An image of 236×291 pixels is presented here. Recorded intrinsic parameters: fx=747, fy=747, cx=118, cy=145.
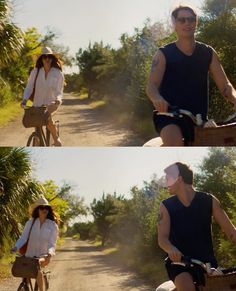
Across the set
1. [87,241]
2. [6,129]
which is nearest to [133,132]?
[6,129]

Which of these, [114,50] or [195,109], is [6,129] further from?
[195,109]

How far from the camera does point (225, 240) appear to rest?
39.7 ft

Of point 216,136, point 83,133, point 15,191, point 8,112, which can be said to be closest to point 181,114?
point 216,136

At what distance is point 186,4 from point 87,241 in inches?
1261

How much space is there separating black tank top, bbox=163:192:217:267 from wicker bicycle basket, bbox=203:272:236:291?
13 cm

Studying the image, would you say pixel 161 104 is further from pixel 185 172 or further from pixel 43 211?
pixel 43 211

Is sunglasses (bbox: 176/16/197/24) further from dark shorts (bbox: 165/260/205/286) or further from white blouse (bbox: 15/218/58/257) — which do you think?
white blouse (bbox: 15/218/58/257)

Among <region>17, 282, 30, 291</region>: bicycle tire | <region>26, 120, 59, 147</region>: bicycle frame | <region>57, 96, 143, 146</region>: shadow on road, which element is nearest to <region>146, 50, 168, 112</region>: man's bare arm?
<region>17, 282, 30, 291</region>: bicycle tire

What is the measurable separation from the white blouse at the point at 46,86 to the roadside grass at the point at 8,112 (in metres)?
15.6

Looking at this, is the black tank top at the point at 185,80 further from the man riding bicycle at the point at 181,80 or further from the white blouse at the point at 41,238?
the white blouse at the point at 41,238

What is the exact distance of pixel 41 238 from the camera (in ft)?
21.9

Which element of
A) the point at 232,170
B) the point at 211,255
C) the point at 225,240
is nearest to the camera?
the point at 211,255

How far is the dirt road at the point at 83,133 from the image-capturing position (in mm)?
20172

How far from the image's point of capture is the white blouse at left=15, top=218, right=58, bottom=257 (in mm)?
6668
